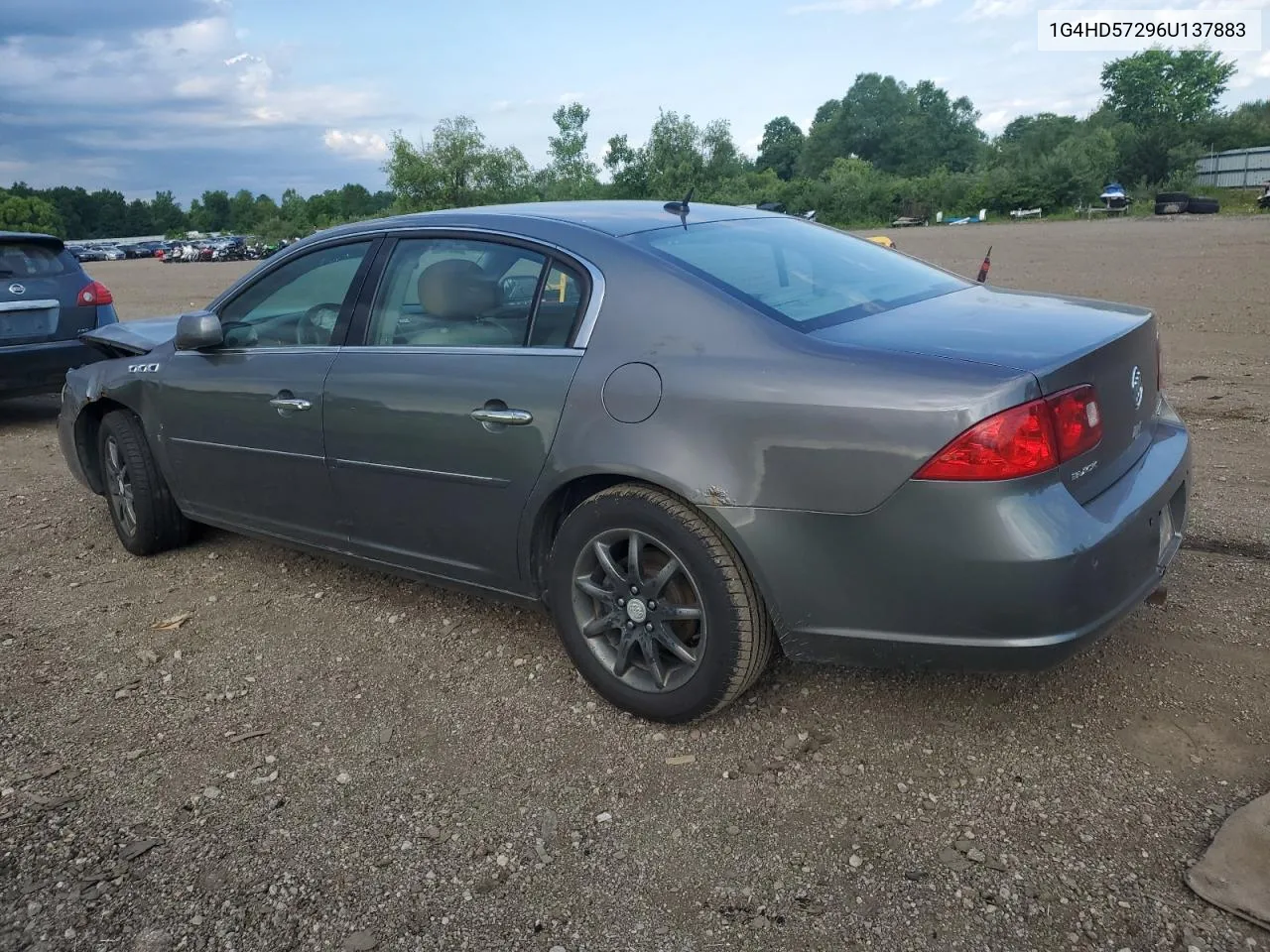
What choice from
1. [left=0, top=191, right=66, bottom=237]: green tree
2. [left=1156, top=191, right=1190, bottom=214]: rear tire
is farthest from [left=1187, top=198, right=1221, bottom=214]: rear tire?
[left=0, top=191, right=66, bottom=237]: green tree

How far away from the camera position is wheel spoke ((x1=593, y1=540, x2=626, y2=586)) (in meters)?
3.04

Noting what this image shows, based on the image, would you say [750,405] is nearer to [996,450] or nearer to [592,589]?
[996,450]

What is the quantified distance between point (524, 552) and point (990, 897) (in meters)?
1.69

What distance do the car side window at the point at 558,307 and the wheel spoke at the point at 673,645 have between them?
3.08ft

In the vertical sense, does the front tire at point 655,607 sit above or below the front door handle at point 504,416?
below

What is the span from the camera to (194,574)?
4.69 m

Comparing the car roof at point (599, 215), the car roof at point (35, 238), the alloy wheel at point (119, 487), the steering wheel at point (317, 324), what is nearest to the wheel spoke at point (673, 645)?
the car roof at point (599, 215)

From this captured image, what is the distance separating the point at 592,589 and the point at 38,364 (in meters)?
6.66

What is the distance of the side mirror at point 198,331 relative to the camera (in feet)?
13.5

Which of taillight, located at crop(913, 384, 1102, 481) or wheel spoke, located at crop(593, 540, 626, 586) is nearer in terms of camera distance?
taillight, located at crop(913, 384, 1102, 481)

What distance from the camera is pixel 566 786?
285cm

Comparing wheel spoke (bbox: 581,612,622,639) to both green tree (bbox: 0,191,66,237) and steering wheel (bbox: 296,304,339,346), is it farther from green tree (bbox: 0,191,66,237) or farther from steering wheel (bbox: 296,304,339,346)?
green tree (bbox: 0,191,66,237)

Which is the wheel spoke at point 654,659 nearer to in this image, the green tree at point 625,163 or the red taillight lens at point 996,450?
the red taillight lens at point 996,450

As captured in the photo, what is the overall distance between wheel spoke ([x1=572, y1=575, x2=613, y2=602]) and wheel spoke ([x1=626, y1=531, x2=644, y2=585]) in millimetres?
115
